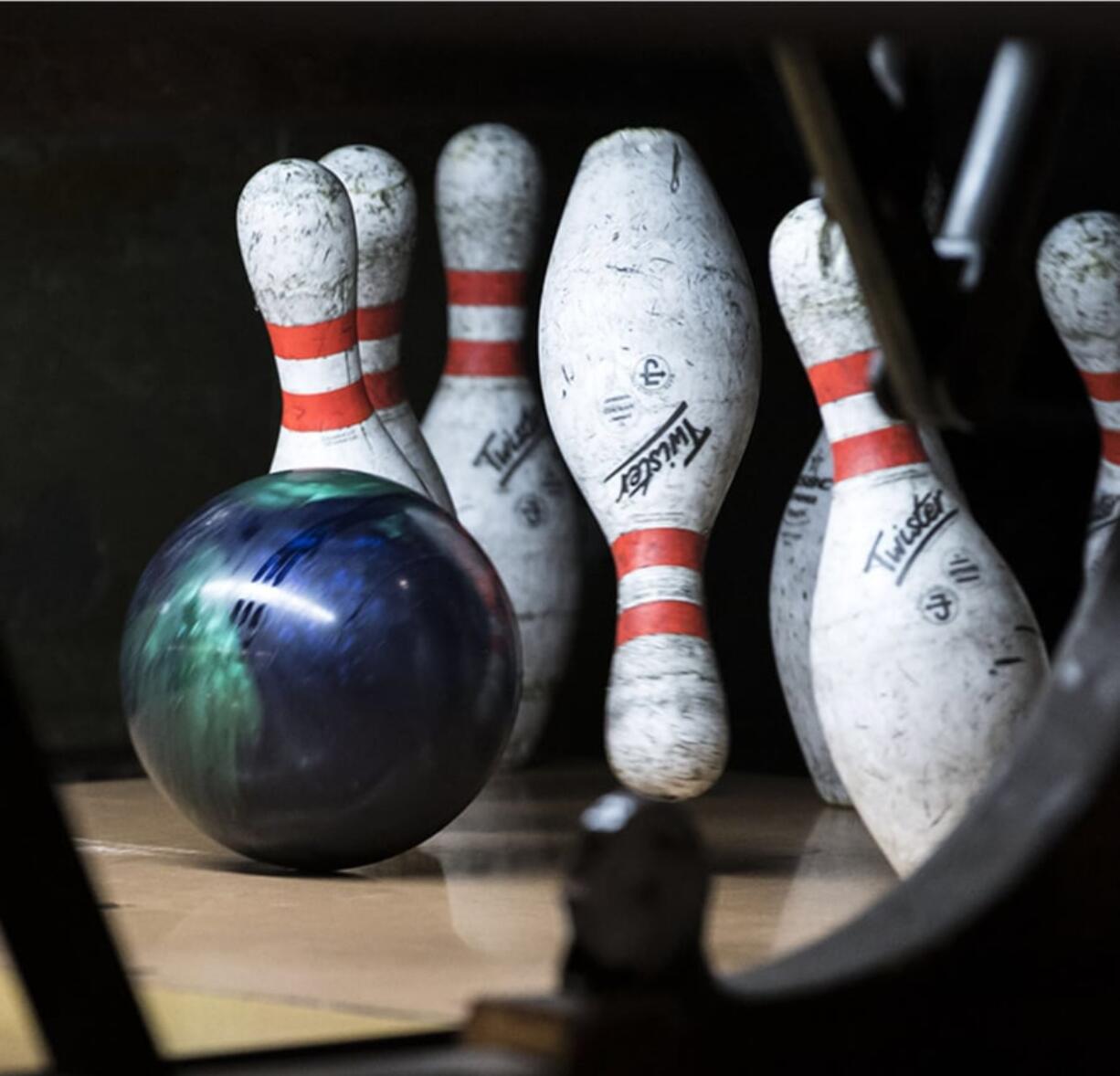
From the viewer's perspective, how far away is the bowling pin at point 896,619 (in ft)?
5.80

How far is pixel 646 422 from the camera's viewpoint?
2139 mm

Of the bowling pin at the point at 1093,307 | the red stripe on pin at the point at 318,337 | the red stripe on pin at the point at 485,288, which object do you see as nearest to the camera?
the bowling pin at the point at 1093,307

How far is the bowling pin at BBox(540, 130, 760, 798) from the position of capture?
2.10 metres

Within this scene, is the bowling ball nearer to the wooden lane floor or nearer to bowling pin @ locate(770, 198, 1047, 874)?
the wooden lane floor

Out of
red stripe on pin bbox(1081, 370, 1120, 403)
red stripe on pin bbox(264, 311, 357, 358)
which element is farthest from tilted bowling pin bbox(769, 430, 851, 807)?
red stripe on pin bbox(264, 311, 357, 358)

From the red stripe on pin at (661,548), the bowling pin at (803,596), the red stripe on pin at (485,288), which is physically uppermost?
the red stripe on pin at (485,288)

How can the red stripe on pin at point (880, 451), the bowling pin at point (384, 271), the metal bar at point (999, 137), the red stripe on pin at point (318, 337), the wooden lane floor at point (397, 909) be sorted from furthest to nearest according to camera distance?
the bowling pin at point (384, 271)
the red stripe on pin at point (318, 337)
the red stripe on pin at point (880, 451)
the wooden lane floor at point (397, 909)
the metal bar at point (999, 137)

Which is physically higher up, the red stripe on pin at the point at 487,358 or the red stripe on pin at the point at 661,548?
the red stripe on pin at the point at 487,358

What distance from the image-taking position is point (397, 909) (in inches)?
68.6

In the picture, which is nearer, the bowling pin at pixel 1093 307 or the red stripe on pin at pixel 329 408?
the bowling pin at pixel 1093 307

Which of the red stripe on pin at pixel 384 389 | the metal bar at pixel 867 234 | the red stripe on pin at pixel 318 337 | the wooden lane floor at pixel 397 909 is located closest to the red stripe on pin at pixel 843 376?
the wooden lane floor at pixel 397 909

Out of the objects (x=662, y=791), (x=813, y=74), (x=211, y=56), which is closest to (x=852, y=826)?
(x=662, y=791)

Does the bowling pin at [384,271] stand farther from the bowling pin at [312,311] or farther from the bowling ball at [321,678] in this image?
the bowling ball at [321,678]

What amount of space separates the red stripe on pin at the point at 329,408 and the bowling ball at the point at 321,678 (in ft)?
1.16
